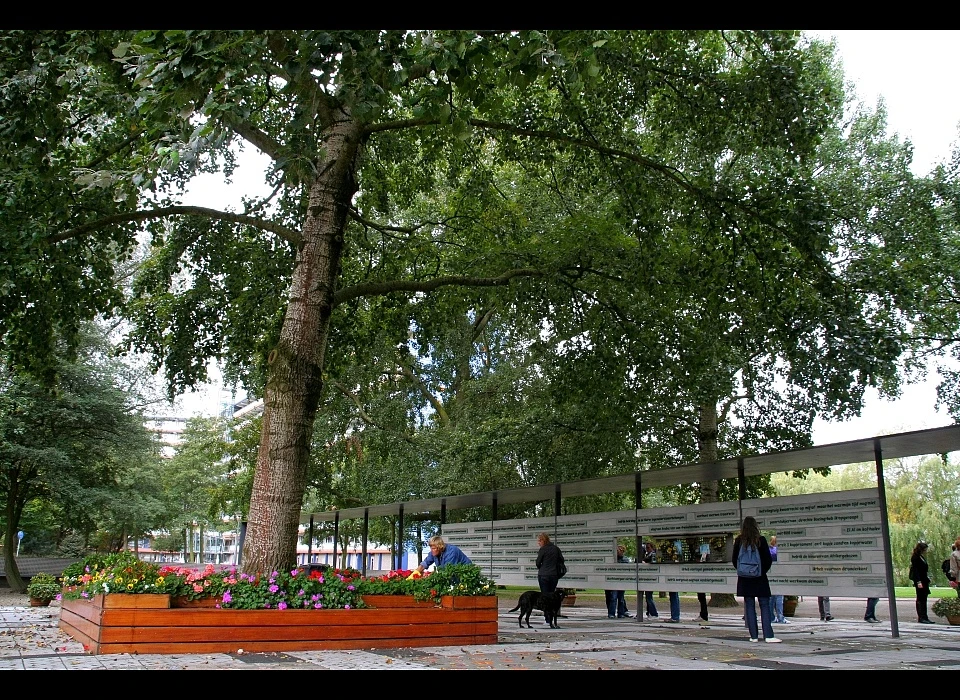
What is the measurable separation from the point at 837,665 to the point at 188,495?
134 ft

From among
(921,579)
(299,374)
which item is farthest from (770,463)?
(299,374)

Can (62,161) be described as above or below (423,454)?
above

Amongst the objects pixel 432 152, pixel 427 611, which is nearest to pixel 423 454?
pixel 432 152

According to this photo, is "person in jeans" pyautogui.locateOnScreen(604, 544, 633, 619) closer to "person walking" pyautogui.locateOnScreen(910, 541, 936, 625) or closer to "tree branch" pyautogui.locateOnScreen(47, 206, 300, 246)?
"person walking" pyautogui.locateOnScreen(910, 541, 936, 625)

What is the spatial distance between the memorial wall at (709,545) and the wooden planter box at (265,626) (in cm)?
491

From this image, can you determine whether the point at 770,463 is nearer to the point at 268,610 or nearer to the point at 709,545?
the point at 709,545

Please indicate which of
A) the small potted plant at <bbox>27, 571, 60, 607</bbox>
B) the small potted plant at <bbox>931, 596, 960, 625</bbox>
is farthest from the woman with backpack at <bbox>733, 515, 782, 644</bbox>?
the small potted plant at <bbox>27, 571, 60, 607</bbox>

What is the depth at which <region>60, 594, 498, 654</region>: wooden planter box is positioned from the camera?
28.6 ft

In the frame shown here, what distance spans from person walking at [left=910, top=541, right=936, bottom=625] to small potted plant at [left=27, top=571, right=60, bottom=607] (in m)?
18.2

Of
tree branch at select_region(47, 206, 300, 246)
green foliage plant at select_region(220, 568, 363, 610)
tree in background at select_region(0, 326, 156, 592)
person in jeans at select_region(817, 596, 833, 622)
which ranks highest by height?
tree branch at select_region(47, 206, 300, 246)

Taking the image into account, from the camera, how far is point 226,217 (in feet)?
43.2

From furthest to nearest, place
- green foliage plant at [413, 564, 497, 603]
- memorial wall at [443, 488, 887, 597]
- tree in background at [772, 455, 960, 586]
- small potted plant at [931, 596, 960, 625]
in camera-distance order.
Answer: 1. tree in background at [772, 455, 960, 586]
2. small potted plant at [931, 596, 960, 625]
3. memorial wall at [443, 488, 887, 597]
4. green foliage plant at [413, 564, 497, 603]

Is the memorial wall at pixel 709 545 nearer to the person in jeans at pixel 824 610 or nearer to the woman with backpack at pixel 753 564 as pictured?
the woman with backpack at pixel 753 564
